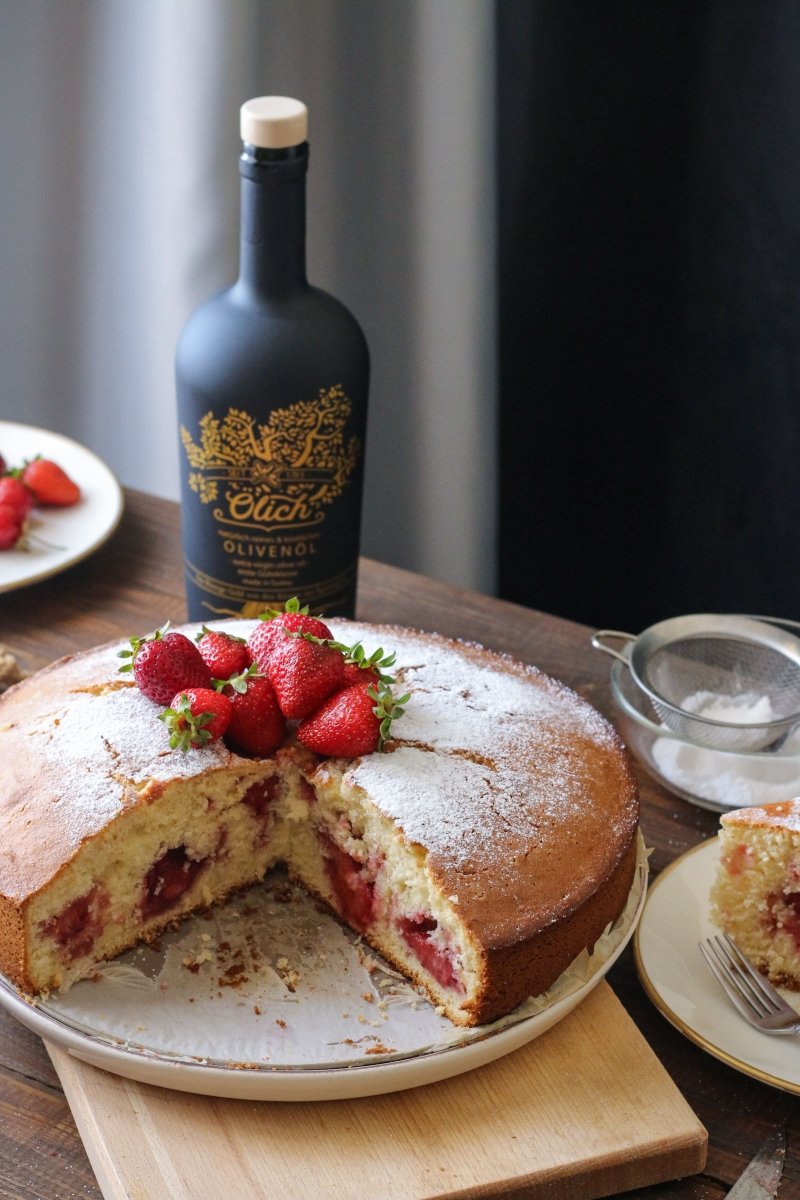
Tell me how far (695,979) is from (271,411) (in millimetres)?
1144

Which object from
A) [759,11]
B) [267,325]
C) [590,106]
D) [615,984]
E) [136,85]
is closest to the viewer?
[615,984]

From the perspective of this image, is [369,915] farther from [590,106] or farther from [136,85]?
[136,85]

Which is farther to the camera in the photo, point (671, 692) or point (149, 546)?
point (149, 546)

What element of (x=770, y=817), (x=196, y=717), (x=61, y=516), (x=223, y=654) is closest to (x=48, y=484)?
(x=61, y=516)

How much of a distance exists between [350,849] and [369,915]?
0.32 feet

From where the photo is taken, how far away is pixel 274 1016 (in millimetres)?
1716

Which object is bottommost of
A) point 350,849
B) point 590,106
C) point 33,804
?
point 350,849

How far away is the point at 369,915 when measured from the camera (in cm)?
193

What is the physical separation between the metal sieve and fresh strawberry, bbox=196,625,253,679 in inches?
25.9

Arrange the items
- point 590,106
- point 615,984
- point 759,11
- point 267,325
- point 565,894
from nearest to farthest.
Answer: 1. point 565,894
2. point 615,984
3. point 267,325
4. point 759,11
5. point 590,106

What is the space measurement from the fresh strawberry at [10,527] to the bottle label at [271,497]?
18.7 inches

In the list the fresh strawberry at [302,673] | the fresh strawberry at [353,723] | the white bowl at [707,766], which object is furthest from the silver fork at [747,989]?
the fresh strawberry at [302,673]

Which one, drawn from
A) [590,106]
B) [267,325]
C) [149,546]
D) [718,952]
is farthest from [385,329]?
[718,952]

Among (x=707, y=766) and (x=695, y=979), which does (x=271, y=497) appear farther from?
(x=695, y=979)
